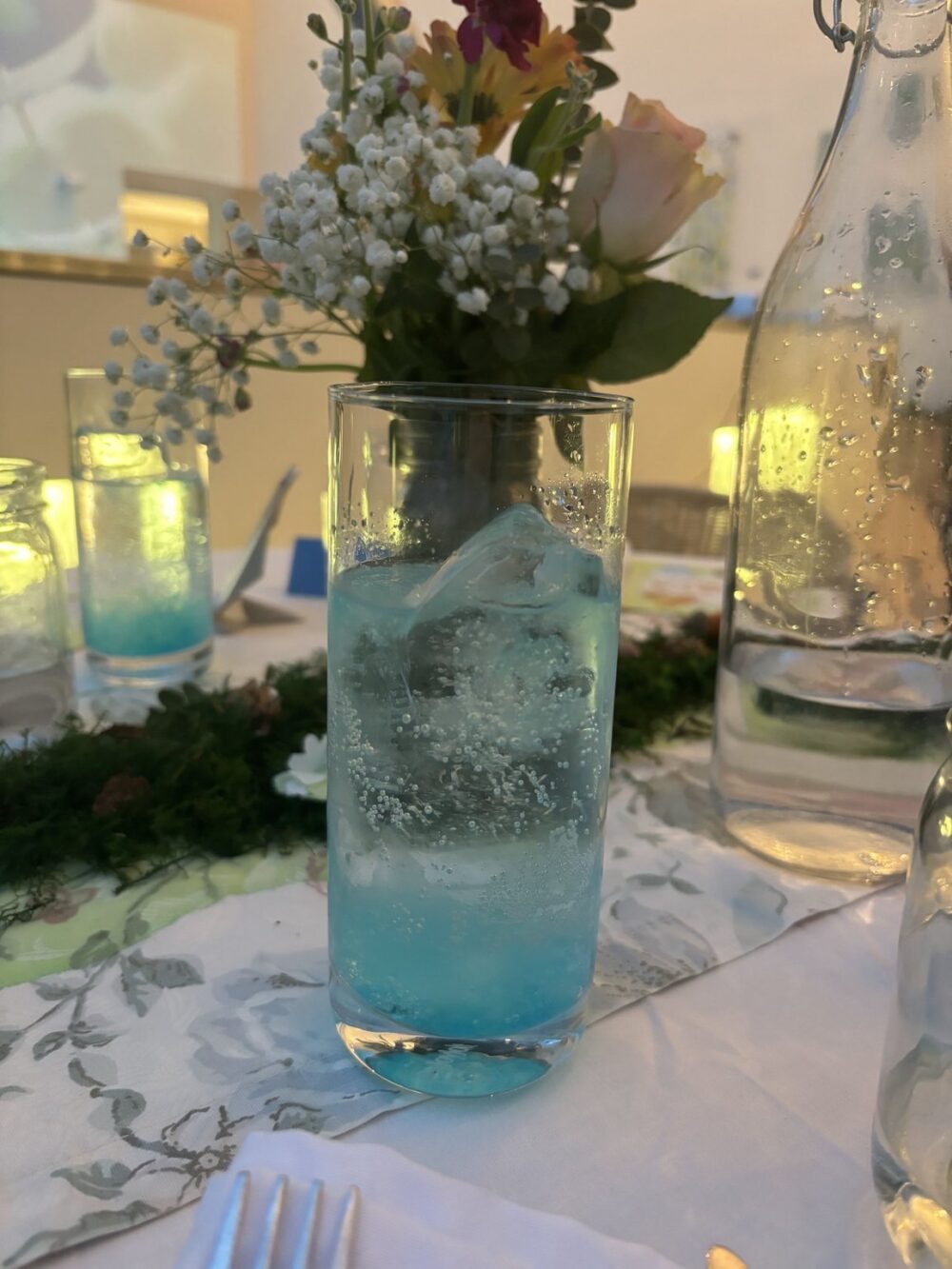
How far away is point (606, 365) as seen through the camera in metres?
0.63

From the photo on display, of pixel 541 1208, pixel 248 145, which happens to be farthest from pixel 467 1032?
pixel 248 145

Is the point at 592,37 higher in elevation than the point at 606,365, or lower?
higher

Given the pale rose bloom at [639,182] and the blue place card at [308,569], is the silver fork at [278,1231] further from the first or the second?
the blue place card at [308,569]

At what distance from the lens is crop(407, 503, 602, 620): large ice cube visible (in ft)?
1.15

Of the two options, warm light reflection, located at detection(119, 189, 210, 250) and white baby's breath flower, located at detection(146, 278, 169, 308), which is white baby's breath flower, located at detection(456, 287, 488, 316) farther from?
warm light reflection, located at detection(119, 189, 210, 250)

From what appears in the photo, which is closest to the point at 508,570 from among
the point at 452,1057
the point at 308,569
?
the point at 452,1057

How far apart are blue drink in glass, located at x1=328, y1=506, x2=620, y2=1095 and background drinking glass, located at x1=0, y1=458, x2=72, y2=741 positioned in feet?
1.13

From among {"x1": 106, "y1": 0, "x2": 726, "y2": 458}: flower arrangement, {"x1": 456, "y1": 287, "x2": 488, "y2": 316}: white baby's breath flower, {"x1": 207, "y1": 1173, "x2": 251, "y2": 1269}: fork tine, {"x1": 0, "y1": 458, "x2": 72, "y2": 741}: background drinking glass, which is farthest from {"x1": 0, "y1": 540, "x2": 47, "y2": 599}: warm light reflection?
{"x1": 207, "y1": 1173, "x2": 251, "y2": 1269}: fork tine

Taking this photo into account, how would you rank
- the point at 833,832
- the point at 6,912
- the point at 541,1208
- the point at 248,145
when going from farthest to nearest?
the point at 248,145 < the point at 833,832 < the point at 6,912 < the point at 541,1208

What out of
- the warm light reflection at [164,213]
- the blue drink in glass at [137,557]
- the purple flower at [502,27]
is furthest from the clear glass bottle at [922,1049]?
the warm light reflection at [164,213]

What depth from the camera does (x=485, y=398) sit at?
386mm

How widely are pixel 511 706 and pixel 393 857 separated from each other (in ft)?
0.25

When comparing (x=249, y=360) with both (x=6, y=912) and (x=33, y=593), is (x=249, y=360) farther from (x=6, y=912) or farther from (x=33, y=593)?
(x=6, y=912)

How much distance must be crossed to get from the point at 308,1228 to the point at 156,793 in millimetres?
341
